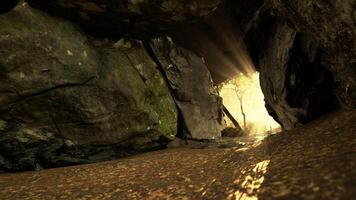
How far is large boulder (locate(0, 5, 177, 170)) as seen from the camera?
13.4 meters

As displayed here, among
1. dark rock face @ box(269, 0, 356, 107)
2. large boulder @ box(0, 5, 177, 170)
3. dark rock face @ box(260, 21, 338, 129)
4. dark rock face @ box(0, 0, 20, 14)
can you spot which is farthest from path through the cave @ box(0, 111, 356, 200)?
dark rock face @ box(0, 0, 20, 14)

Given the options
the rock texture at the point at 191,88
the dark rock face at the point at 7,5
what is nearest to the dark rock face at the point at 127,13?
the dark rock face at the point at 7,5

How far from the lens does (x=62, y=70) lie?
1445 cm

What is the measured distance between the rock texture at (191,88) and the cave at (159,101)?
11 centimetres

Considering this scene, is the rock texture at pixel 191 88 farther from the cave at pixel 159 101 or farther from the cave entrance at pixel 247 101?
the cave entrance at pixel 247 101

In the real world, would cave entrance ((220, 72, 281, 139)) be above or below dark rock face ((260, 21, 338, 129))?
above

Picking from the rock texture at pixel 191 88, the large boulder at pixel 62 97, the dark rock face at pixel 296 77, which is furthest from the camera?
the rock texture at pixel 191 88

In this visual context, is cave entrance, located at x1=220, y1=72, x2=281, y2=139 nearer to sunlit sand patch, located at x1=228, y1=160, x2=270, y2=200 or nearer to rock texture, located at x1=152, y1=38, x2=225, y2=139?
rock texture, located at x1=152, y1=38, x2=225, y2=139

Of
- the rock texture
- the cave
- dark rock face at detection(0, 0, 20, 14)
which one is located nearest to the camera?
the cave

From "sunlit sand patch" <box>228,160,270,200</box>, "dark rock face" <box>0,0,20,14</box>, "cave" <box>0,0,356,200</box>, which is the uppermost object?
"dark rock face" <box>0,0,20,14</box>

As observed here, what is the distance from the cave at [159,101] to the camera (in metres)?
8.45

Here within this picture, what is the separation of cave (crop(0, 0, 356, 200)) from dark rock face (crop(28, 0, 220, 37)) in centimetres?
6

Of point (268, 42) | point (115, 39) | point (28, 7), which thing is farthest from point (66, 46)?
point (268, 42)

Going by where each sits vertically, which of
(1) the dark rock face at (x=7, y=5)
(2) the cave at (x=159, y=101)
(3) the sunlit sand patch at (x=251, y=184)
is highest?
(1) the dark rock face at (x=7, y=5)
